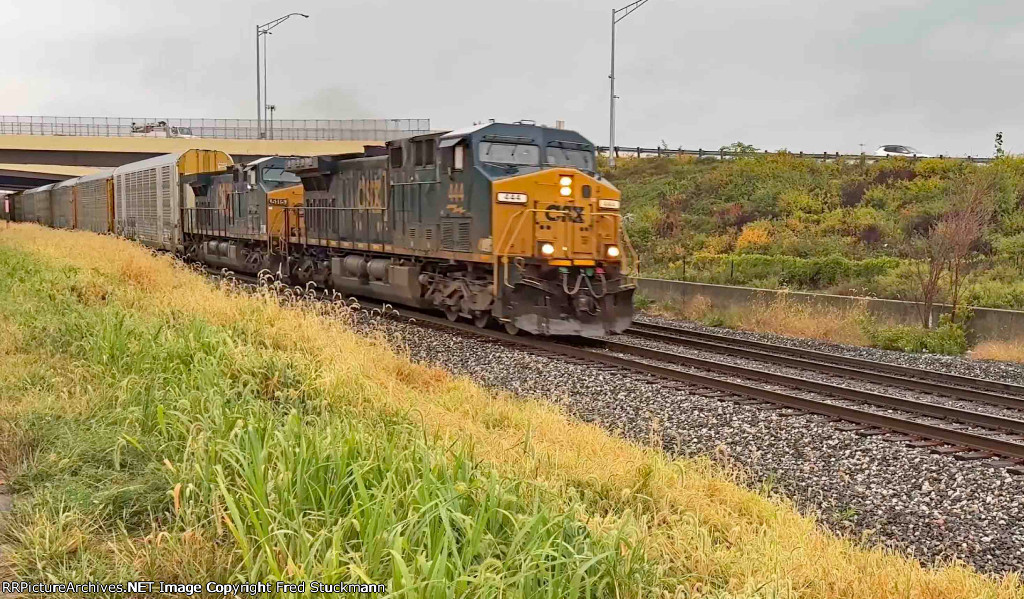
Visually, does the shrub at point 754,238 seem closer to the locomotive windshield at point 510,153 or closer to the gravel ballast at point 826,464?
the locomotive windshield at point 510,153

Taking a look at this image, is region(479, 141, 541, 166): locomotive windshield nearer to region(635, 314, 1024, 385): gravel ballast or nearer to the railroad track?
the railroad track

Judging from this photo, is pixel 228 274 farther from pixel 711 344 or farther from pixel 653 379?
pixel 653 379

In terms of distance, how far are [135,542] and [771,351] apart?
11.1 metres

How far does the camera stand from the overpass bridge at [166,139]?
1948 inches

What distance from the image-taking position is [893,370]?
11.4m

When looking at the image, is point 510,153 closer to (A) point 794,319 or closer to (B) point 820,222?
(A) point 794,319

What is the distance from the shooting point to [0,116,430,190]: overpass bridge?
4947 centimetres

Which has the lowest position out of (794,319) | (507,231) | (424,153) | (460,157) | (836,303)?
(794,319)

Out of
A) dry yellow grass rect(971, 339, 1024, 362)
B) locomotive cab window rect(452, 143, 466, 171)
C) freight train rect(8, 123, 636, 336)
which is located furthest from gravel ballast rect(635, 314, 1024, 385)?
locomotive cab window rect(452, 143, 466, 171)

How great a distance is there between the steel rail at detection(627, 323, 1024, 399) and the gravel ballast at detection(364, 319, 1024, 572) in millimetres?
2990

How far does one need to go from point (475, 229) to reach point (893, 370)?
627cm

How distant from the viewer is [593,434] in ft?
21.2

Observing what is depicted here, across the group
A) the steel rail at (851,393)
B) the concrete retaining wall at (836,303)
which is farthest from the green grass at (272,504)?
the concrete retaining wall at (836,303)

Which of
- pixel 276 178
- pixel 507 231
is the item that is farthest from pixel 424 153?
pixel 276 178
